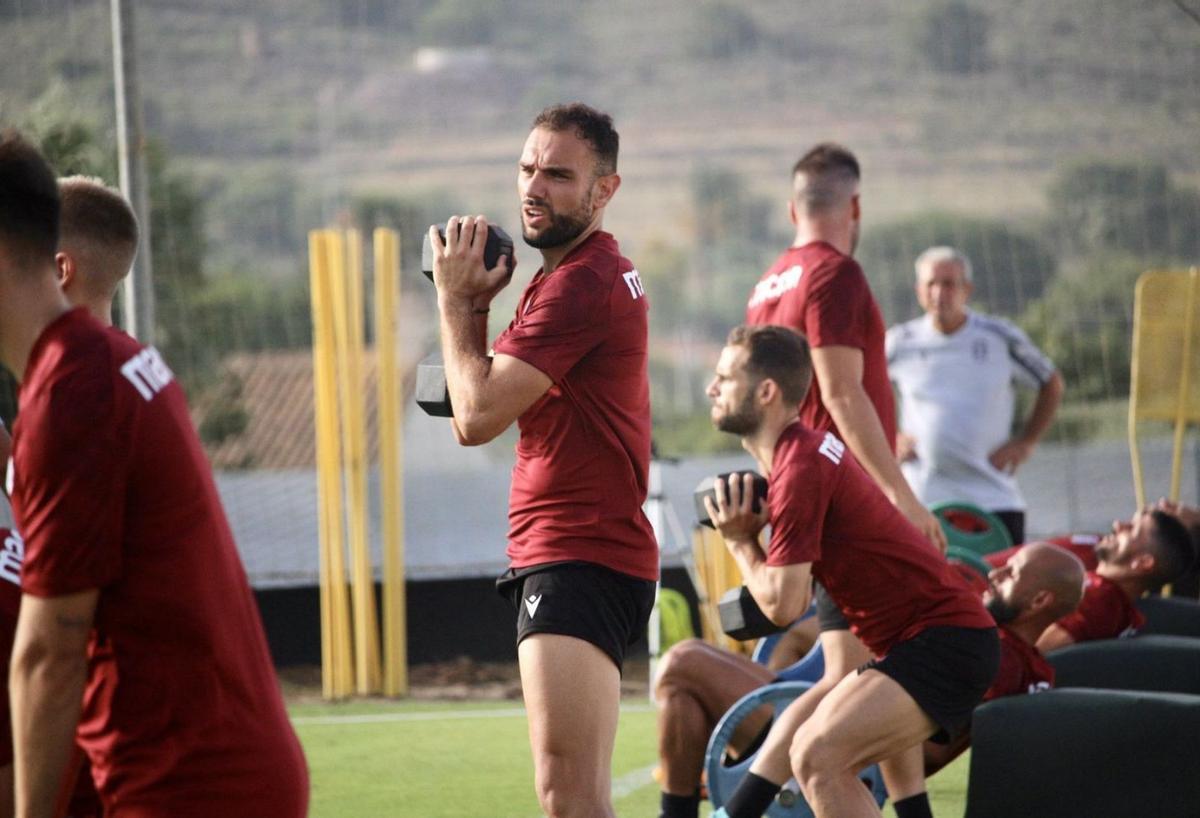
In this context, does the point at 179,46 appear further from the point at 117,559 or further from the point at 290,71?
the point at 117,559

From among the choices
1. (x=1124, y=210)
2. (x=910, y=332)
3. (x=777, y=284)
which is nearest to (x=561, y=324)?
(x=777, y=284)

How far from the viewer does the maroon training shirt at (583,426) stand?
3.70 meters

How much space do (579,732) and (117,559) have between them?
4.83 feet

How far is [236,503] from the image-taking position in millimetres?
10961

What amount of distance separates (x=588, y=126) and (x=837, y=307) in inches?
69.9

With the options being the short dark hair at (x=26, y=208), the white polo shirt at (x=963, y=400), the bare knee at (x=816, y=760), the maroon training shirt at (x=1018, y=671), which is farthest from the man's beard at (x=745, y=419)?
the white polo shirt at (x=963, y=400)

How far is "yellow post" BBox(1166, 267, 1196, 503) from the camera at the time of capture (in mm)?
9031

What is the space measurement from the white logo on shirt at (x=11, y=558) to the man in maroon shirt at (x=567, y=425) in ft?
3.12

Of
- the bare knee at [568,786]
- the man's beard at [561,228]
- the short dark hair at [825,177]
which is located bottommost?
the bare knee at [568,786]

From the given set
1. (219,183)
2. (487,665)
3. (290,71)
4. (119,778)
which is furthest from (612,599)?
(290,71)

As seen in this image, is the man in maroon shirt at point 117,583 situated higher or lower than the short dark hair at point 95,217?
lower

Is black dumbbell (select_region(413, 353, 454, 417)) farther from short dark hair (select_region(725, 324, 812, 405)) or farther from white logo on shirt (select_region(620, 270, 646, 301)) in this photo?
short dark hair (select_region(725, 324, 812, 405))

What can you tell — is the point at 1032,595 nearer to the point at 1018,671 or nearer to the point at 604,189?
the point at 1018,671

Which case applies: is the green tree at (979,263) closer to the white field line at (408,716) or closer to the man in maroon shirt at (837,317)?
the white field line at (408,716)
